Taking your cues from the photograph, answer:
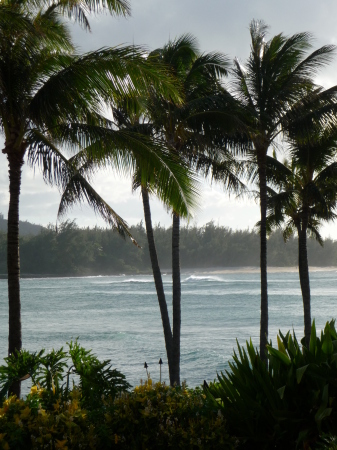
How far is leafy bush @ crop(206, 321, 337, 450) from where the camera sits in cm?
426

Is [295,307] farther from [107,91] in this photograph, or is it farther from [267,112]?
[107,91]

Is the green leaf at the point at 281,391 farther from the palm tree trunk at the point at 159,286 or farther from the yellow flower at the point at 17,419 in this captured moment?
the palm tree trunk at the point at 159,286

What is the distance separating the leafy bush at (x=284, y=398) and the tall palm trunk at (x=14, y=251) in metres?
4.81

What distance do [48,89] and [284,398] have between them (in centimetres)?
531

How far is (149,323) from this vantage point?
137ft

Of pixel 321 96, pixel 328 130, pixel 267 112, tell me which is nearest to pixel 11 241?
pixel 267 112

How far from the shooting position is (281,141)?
1567cm

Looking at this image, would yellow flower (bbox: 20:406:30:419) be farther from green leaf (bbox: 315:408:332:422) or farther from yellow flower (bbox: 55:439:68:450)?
green leaf (bbox: 315:408:332:422)

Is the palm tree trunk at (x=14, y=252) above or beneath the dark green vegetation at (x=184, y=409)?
above

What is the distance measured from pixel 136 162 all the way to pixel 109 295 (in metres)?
58.9

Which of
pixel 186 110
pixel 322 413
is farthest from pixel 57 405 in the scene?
pixel 186 110

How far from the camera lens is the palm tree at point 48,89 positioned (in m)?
7.69

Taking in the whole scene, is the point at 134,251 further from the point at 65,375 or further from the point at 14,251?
the point at 65,375

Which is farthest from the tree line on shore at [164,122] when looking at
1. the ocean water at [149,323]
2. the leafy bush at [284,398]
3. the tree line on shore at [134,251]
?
the tree line on shore at [134,251]
